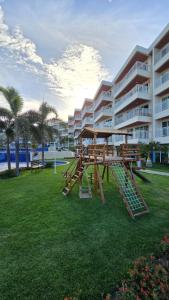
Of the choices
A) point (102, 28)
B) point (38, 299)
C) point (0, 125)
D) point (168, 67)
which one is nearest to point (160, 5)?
Result: point (102, 28)

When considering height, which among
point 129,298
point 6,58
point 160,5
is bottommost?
point 129,298

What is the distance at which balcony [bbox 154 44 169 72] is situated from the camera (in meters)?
16.6

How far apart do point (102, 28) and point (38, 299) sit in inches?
583

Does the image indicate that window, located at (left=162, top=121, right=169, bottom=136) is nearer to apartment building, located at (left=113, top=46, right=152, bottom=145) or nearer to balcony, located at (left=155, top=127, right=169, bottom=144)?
balcony, located at (left=155, top=127, right=169, bottom=144)

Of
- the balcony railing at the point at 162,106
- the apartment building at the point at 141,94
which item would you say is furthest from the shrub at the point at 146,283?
the apartment building at the point at 141,94

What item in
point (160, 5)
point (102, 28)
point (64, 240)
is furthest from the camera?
point (102, 28)

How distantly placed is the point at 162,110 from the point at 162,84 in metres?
2.86

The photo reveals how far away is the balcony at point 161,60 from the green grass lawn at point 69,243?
15.9 meters

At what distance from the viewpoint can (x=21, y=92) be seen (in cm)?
1495

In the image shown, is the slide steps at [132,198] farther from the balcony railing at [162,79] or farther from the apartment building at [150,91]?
the balcony railing at [162,79]

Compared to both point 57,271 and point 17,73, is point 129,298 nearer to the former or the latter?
point 57,271

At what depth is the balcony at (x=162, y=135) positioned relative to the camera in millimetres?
16703

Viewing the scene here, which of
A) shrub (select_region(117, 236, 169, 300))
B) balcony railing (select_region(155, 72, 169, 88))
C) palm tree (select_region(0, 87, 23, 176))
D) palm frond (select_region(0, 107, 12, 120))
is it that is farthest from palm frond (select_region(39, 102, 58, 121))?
shrub (select_region(117, 236, 169, 300))

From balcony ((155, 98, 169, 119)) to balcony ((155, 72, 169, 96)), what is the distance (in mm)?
1217
